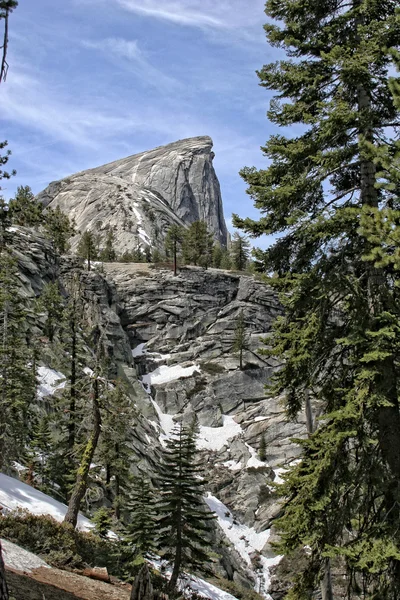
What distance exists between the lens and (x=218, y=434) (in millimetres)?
60688

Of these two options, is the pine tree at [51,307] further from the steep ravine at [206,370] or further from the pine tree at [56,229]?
the pine tree at [56,229]

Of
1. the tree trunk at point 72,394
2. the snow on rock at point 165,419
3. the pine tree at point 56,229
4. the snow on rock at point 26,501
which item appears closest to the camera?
the snow on rock at point 26,501

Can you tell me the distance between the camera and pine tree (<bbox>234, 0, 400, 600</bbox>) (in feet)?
23.7

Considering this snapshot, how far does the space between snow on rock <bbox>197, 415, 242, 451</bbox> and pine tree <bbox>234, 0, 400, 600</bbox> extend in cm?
5112

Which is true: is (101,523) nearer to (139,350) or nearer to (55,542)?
(55,542)

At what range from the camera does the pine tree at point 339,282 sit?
23.7 feet

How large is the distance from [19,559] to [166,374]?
58.8 m

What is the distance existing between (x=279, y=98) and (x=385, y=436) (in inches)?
286

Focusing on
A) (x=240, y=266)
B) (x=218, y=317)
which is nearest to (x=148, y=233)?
(x=240, y=266)

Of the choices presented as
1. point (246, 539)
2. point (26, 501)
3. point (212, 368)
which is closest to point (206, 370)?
point (212, 368)

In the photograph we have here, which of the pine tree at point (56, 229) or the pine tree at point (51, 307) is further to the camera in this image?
the pine tree at point (56, 229)

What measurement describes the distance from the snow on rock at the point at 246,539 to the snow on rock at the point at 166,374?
2157 centimetres

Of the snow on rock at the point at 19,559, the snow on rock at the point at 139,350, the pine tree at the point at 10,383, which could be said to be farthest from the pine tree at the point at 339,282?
the snow on rock at the point at 139,350

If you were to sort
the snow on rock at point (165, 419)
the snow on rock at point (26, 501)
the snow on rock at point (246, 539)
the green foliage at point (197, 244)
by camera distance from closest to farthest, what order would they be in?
1. the snow on rock at point (26, 501)
2. the snow on rock at point (246, 539)
3. the snow on rock at point (165, 419)
4. the green foliage at point (197, 244)
